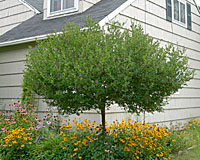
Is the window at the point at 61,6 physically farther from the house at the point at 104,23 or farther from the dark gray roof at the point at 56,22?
the dark gray roof at the point at 56,22

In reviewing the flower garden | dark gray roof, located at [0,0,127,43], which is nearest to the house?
dark gray roof, located at [0,0,127,43]

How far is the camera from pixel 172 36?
30.1ft

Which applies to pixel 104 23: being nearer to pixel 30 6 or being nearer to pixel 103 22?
pixel 103 22

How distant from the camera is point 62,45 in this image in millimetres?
4746

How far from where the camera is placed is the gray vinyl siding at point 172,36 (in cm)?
771

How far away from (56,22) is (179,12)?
469 cm

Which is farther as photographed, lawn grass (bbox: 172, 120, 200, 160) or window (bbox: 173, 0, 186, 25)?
window (bbox: 173, 0, 186, 25)

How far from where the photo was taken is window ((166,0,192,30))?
9.14 meters

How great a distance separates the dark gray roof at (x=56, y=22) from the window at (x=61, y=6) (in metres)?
0.27

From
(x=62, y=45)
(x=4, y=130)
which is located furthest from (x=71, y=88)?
(x=4, y=130)

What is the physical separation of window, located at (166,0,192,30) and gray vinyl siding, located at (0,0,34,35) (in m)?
5.11

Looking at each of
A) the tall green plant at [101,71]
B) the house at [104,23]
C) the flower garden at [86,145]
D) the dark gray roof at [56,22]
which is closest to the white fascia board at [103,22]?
the house at [104,23]

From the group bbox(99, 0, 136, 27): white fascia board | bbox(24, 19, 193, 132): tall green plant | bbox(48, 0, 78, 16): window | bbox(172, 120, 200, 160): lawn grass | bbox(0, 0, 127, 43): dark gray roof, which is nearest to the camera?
bbox(24, 19, 193, 132): tall green plant

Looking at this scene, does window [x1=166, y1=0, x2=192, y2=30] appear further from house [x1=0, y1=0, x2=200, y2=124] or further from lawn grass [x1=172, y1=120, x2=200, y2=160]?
lawn grass [x1=172, y1=120, x2=200, y2=160]
